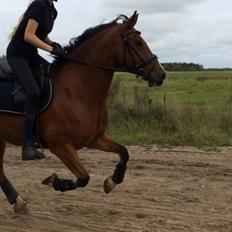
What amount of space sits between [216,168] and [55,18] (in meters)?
5.18

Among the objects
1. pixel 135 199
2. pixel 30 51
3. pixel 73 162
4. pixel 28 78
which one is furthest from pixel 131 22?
pixel 135 199

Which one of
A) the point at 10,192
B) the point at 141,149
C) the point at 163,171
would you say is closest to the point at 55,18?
the point at 10,192

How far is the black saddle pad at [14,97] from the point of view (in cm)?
687

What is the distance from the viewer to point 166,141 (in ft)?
47.0

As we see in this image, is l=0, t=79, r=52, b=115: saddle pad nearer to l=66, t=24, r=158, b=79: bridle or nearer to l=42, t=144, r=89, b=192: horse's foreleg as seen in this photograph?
l=42, t=144, r=89, b=192: horse's foreleg

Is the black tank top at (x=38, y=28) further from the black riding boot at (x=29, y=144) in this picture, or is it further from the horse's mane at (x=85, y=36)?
the black riding boot at (x=29, y=144)

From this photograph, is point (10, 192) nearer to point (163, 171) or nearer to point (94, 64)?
point (94, 64)

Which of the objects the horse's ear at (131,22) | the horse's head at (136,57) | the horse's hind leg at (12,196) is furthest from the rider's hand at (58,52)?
the horse's hind leg at (12,196)

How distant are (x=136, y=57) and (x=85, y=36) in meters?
0.84

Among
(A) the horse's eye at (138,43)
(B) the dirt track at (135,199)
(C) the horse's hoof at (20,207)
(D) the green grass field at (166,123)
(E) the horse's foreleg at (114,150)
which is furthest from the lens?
(D) the green grass field at (166,123)

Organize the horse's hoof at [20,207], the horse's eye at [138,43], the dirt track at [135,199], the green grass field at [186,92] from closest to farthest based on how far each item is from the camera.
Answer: the dirt track at [135,199] → the horse's eye at [138,43] → the horse's hoof at [20,207] → the green grass field at [186,92]

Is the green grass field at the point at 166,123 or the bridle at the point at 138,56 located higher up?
the bridle at the point at 138,56

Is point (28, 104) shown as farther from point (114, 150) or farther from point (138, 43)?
point (138, 43)

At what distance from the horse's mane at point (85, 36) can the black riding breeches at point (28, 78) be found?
390mm
